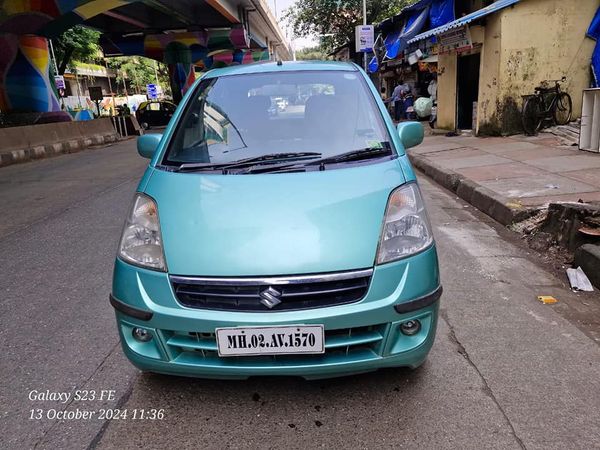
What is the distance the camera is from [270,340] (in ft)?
6.48

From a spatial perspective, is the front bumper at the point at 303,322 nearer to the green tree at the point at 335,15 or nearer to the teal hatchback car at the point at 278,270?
the teal hatchback car at the point at 278,270

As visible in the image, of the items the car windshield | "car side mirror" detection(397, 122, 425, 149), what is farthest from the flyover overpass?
"car side mirror" detection(397, 122, 425, 149)

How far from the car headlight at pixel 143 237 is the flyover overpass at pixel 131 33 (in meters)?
14.1

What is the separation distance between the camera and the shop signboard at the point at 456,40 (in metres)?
11.7

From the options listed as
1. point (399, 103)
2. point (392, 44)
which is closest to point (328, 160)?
point (399, 103)

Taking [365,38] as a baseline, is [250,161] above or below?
below

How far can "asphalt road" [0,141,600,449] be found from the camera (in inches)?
82.9

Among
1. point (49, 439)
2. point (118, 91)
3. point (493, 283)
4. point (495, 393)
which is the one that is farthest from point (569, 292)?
point (118, 91)

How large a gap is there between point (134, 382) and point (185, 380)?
0.29 m

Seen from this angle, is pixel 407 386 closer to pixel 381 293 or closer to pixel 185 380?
pixel 381 293

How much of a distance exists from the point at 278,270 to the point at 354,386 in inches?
32.8

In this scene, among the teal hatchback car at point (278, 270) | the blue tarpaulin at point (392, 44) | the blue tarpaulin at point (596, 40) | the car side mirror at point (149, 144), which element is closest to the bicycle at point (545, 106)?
the blue tarpaulin at point (596, 40)

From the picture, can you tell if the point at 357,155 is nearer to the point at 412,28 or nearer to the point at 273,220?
the point at 273,220

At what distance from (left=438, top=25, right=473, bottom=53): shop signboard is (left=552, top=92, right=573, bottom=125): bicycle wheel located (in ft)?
8.16
